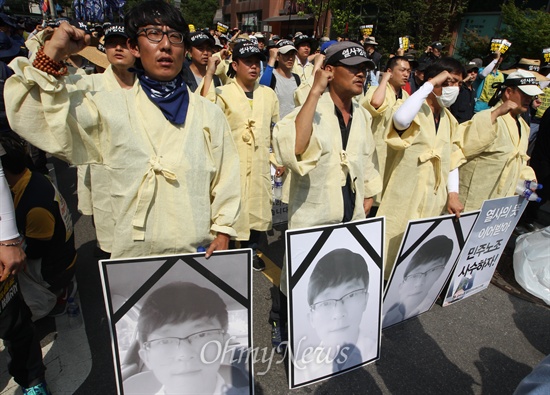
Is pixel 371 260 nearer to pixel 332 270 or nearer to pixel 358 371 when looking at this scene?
pixel 332 270

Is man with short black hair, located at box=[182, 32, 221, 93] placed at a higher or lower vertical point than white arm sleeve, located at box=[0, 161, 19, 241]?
higher

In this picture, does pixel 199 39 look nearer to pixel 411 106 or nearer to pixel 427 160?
pixel 411 106

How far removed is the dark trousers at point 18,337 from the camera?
1.75 m

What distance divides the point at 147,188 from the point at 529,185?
320 cm

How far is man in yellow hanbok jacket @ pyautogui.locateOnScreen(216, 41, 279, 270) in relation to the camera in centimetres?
329

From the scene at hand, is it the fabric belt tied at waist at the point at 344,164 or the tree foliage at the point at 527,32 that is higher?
the tree foliage at the point at 527,32

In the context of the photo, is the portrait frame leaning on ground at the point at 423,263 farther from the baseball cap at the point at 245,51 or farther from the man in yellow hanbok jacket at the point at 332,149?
the baseball cap at the point at 245,51

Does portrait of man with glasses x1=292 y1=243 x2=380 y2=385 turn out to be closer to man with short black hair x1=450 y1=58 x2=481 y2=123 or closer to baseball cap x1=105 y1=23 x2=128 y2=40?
baseball cap x1=105 y1=23 x2=128 y2=40

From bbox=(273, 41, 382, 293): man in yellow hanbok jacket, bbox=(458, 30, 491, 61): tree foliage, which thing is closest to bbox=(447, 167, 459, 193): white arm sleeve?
bbox=(273, 41, 382, 293): man in yellow hanbok jacket

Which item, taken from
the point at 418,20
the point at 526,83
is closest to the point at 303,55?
the point at 526,83

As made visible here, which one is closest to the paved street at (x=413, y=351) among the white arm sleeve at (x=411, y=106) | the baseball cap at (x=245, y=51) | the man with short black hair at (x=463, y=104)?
the white arm sleeve at (x=411, y=106)

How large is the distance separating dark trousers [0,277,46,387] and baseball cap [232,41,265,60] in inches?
97.4

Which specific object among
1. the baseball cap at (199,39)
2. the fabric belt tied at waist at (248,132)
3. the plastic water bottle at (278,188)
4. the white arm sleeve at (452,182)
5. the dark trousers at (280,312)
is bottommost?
the dark trousers at (280,312)

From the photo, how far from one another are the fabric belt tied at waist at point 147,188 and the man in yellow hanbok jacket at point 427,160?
162 centimetres
